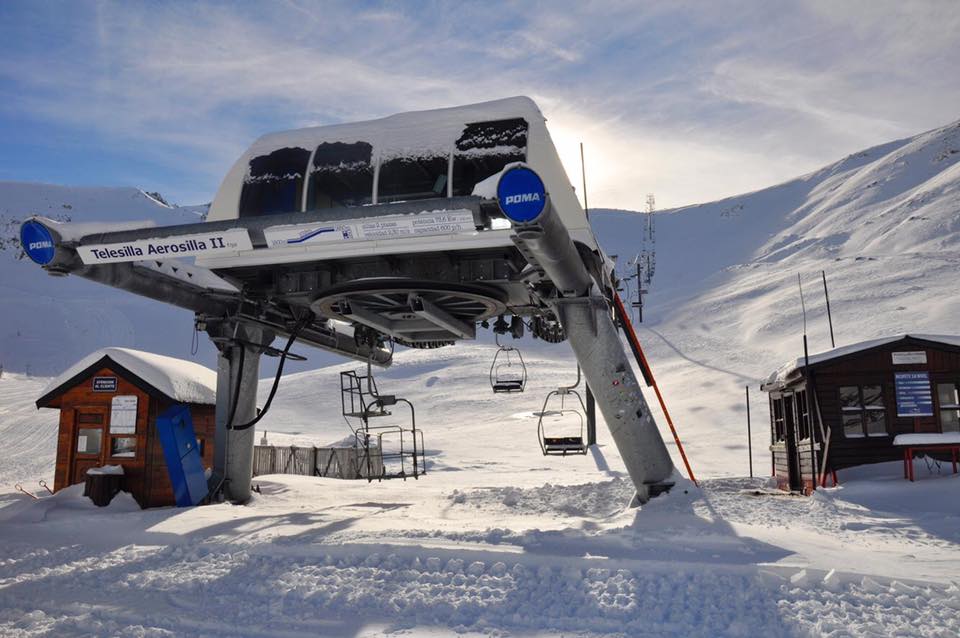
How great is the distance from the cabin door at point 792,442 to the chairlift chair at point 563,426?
15.2 feet

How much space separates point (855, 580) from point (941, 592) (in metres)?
0.67

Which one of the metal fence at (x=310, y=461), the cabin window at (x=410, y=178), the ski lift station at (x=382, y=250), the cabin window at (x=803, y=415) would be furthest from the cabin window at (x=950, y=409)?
the metal fence at (x=310, y=461)

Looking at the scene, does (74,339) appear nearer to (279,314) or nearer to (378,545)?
(279,314)

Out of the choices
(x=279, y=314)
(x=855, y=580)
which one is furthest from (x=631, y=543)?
(x=279, y=314)

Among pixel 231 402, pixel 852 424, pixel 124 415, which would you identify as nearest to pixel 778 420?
pixel 852 424

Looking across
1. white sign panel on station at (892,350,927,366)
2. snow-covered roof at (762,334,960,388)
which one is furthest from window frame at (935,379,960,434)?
snow-covered roof at (762,334,960,388)

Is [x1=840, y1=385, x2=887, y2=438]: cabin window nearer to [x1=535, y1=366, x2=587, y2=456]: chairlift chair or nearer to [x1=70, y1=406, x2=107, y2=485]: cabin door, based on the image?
[x1=535, y1=366, x2=587, y2=456]: chairlift chair

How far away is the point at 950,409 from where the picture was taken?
1392cm

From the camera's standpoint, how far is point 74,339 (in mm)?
86250

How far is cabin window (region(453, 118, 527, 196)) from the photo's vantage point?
11297mm

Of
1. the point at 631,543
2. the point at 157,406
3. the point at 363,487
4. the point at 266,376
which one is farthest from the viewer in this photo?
→ the point at 266,376

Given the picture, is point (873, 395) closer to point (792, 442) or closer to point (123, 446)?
point (792, 442)

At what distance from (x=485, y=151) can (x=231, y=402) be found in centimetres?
796

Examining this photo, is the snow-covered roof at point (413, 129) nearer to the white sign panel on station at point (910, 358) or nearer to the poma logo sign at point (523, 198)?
the poma logo sign at point (523, 198)
